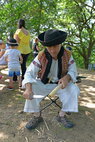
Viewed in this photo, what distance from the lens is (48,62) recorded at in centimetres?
313

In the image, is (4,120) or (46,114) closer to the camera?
(4,120)

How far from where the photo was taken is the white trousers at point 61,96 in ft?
10.1

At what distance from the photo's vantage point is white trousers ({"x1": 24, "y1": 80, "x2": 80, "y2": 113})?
3.07m

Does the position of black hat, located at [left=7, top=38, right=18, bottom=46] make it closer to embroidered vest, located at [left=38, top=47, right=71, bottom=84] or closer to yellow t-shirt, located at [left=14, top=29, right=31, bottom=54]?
yellow t-shirt, located at [left=14, top=29, right=31, bottom=54]

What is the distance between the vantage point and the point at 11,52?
512 cm

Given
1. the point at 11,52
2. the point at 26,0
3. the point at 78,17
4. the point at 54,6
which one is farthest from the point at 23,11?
the point at 11,52

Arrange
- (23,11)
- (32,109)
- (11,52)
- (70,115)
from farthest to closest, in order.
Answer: (23,11), (11,52), (70,115), (32,109)

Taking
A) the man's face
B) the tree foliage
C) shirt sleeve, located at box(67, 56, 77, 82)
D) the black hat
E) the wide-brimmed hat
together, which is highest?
the tree foliage

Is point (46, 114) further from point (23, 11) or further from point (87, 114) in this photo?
point (23, 11)

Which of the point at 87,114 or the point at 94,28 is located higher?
the point at 94,28

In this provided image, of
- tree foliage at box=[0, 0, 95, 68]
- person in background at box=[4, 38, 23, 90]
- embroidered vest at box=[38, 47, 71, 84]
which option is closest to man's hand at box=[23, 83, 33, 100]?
embroidered vest at box=[38, 47, 71, 84]

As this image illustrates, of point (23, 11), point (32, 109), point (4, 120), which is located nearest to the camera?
point (32, 109)

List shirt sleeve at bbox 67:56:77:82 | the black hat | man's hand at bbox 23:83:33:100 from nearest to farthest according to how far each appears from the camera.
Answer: man's hand at bbox 23:83:33:100 < shirt sleeve at bbox 67:56:77:82 < the black hat

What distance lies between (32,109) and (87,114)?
1.12m
